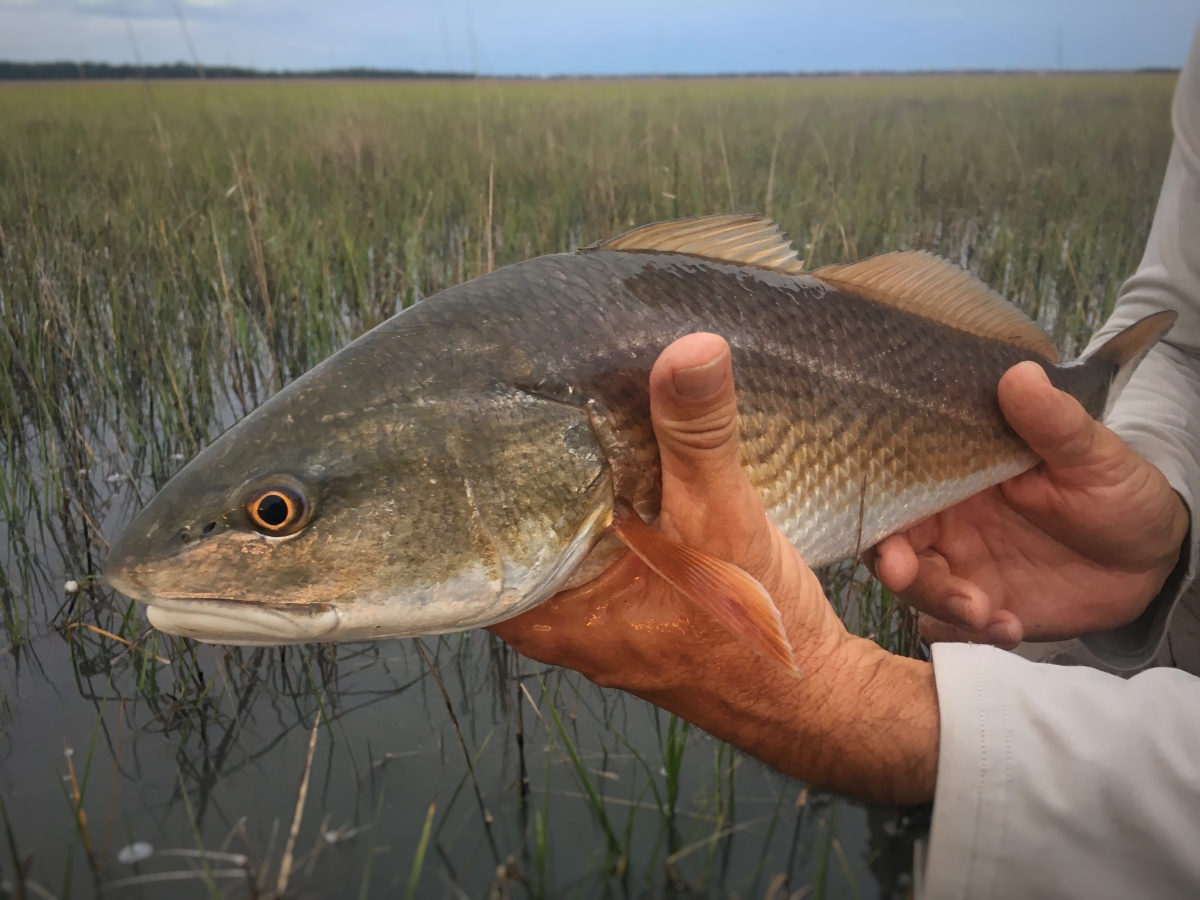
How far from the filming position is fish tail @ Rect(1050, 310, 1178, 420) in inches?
85.8

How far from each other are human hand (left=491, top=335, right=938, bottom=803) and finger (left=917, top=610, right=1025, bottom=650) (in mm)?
699

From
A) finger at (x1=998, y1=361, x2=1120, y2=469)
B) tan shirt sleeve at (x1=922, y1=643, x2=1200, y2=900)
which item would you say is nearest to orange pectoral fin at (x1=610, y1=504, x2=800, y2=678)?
tan shirt sleeve at (x1=922, y1=643, x2=1200, y2=900)

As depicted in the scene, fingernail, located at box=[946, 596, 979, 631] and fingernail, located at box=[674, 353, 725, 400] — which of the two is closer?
fingernail, located at box=[674, 353, 725, 400]

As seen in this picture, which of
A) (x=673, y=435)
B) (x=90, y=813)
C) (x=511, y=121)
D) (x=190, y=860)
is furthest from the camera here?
(x=511, y=121)

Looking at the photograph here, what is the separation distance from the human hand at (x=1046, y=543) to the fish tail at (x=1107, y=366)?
87mm

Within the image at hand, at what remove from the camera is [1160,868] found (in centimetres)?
147

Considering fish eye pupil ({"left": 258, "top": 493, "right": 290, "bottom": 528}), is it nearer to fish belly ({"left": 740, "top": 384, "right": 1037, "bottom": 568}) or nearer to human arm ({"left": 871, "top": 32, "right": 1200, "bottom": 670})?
fish belly ({"left": 740, "top": 384, "right": 1037, "bottom": 568})

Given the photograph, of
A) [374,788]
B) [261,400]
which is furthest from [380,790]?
[261,400]

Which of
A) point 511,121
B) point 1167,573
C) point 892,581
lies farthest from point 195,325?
point 511,121

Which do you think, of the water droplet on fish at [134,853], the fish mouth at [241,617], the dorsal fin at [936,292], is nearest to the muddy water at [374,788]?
the water droplet on fish at [134,853]

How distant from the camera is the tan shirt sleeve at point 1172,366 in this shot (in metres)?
2.40

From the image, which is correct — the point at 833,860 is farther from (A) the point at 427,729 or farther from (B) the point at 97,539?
(B) the point at 97,539

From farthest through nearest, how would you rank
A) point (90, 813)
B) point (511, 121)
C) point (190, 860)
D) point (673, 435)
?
point (511, 121) < point (90, 813) < point (190, 860) < point (673, 435)

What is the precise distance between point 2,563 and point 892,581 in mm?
2874
